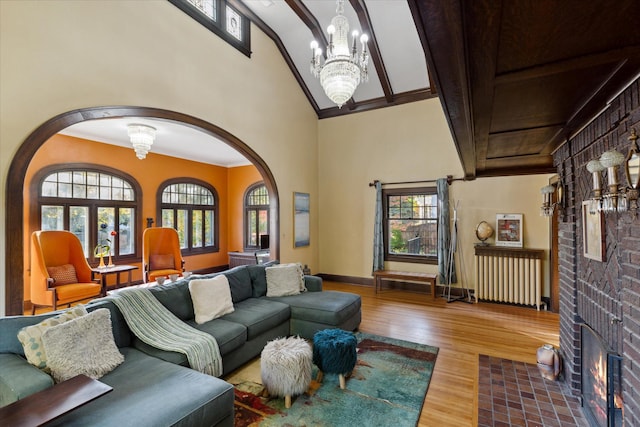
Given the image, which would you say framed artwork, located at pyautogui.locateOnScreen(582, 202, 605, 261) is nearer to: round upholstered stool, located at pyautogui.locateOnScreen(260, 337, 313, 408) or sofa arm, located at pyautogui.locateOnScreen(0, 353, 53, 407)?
round upholstered stool, located at pyautogui.locateOnScreen(260, 337, 313, 408)

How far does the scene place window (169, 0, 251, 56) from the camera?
4.31m

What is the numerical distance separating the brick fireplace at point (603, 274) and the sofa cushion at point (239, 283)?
132 inches

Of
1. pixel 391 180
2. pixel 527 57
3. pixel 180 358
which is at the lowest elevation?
pixel 180 358

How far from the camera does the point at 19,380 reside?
1610 mm

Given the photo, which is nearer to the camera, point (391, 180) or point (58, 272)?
point (58, 272)

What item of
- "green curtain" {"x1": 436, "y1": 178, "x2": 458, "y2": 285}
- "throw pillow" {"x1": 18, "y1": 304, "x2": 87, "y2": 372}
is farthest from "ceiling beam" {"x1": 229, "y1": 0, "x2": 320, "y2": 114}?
"throw pillow" {"x1": 18, "y1": 304, "x2": 87, "y2": 372}

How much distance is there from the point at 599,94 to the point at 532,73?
0.60 metres

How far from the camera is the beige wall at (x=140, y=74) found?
269 cm

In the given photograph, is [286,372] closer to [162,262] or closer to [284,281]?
[284,281]

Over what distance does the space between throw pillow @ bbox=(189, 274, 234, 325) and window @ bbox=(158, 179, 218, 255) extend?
4.51 metres

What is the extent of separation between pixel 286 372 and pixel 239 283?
5.50ft

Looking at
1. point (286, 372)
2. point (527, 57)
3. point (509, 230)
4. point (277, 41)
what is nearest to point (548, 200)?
point (527, 57)

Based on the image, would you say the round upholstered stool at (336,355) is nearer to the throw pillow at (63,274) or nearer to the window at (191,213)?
the throw pillow at (63,274)

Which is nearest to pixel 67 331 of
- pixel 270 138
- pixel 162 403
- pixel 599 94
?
pixel 162 403
